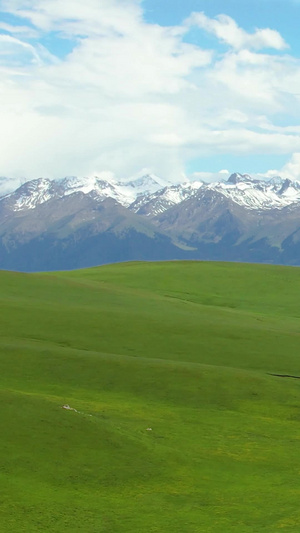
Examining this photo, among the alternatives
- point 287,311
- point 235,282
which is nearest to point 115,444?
point 287,311

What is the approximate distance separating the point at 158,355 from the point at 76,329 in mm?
12490

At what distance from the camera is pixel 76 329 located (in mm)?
89438

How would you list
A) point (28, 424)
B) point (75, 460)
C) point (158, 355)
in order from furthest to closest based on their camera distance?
1. point (158, 355)
2. point (28, 424)
3. point (75, 460)

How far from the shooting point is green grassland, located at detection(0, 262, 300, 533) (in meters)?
38.9

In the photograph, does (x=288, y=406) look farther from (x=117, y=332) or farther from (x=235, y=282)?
(x=235, y=282)

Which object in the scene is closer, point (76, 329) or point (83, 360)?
point (83, 360)

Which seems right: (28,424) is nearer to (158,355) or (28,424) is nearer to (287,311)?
(158,355)

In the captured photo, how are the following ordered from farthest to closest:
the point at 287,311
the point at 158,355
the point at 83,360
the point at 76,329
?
the point at 287,311 < the point at 76,329 < the point at 158,355 < the point at 83,360

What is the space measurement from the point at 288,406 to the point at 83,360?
62.8ft

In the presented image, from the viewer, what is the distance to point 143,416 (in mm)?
57906

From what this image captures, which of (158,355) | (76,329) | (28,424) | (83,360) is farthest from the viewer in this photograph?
(76,329)

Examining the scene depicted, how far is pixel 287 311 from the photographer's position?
137 m

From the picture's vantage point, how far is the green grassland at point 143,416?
128ft

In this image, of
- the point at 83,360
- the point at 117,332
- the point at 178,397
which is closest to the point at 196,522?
the point at 178,397
